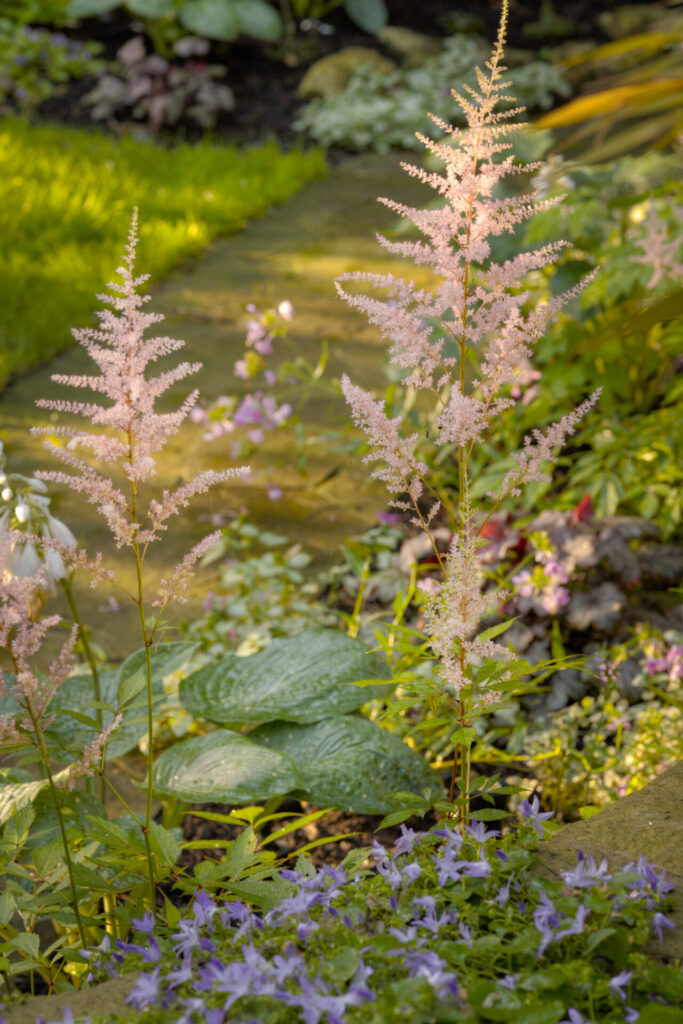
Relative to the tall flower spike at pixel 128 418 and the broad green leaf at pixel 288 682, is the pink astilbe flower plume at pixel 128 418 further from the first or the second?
the broad green leaf at pixel 288 682

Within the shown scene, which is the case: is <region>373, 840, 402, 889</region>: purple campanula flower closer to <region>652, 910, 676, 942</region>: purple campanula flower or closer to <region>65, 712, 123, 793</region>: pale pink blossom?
<region>652, 910, 676, 942</region>: purple campanula flower

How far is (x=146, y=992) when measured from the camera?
92cm

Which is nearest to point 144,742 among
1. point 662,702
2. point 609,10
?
point 662,702

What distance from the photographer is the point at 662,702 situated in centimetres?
222

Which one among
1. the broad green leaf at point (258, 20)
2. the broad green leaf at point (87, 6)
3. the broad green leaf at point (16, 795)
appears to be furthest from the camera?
the broad green leaf at point (258, 20)

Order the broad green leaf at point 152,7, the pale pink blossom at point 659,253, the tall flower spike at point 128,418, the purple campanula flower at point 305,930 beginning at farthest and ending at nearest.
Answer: the broad green leaf at point 152,7
the pale pink blossom at point 659,253
the tall flower spike at point 128,418
the purple campanula flower at point 305,930

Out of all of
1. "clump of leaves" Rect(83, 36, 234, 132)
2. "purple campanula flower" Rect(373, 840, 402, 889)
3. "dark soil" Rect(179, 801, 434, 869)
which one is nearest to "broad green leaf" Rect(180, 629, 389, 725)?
"dark soil" Rect(179, 801, 434, 869)

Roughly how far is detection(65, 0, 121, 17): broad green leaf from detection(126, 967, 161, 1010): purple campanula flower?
8078 millimetres

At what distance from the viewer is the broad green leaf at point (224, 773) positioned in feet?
5.20

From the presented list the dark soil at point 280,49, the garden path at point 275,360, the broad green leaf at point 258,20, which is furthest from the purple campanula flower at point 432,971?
the broad green leaf at point 258,20

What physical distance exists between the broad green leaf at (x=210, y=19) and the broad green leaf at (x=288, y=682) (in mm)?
6725

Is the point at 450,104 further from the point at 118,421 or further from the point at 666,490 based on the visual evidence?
the point at 118,421

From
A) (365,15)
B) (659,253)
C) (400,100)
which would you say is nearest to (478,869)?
(659,253)

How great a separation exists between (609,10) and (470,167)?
9630 millimetres
